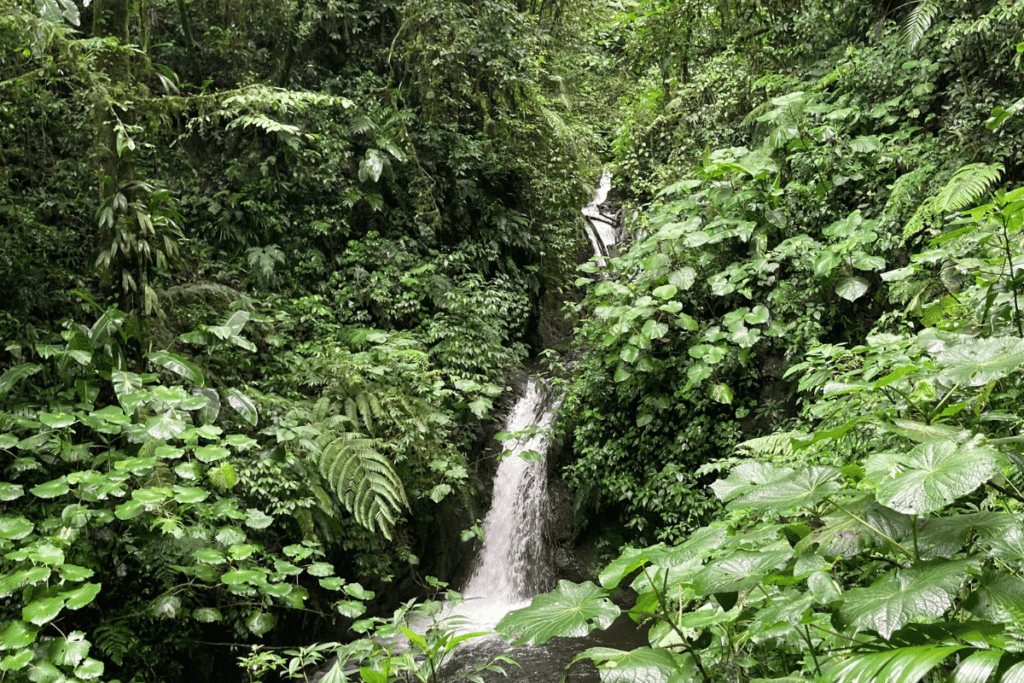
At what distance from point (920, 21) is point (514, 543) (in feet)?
20.0

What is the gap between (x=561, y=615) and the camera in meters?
1.24

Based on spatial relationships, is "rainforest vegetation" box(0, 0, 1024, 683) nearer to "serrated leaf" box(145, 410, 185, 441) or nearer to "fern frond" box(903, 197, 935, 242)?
"serrated leaf" box(145, 410, 185, 441)

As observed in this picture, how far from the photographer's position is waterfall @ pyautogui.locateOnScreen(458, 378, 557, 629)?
6180 mm

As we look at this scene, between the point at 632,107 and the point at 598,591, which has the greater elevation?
the point at 632,107

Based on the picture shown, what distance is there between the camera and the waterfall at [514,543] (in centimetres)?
618

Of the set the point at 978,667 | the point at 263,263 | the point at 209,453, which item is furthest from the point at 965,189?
the point at 263,263

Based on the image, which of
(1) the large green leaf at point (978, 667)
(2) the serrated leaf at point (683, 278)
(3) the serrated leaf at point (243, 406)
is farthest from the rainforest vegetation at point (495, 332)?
(3) the serrated leaf at point (243, 406)

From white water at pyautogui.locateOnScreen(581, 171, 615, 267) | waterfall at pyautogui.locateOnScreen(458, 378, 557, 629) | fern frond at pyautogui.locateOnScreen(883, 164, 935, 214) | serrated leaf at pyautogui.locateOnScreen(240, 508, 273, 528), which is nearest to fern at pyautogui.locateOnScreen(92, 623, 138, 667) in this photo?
serrated leaf at pyautogui.locateOnScreen(240, 508, 273, 528)

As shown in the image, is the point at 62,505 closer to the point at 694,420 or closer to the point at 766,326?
the point at 694,420

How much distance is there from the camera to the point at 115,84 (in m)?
5.00

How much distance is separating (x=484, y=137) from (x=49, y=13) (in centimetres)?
578

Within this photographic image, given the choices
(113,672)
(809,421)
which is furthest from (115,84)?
(809,421)

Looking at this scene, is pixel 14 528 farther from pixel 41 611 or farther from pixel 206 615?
pixel 206 615

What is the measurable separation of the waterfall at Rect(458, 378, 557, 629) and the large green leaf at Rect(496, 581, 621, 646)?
457 centimetres
